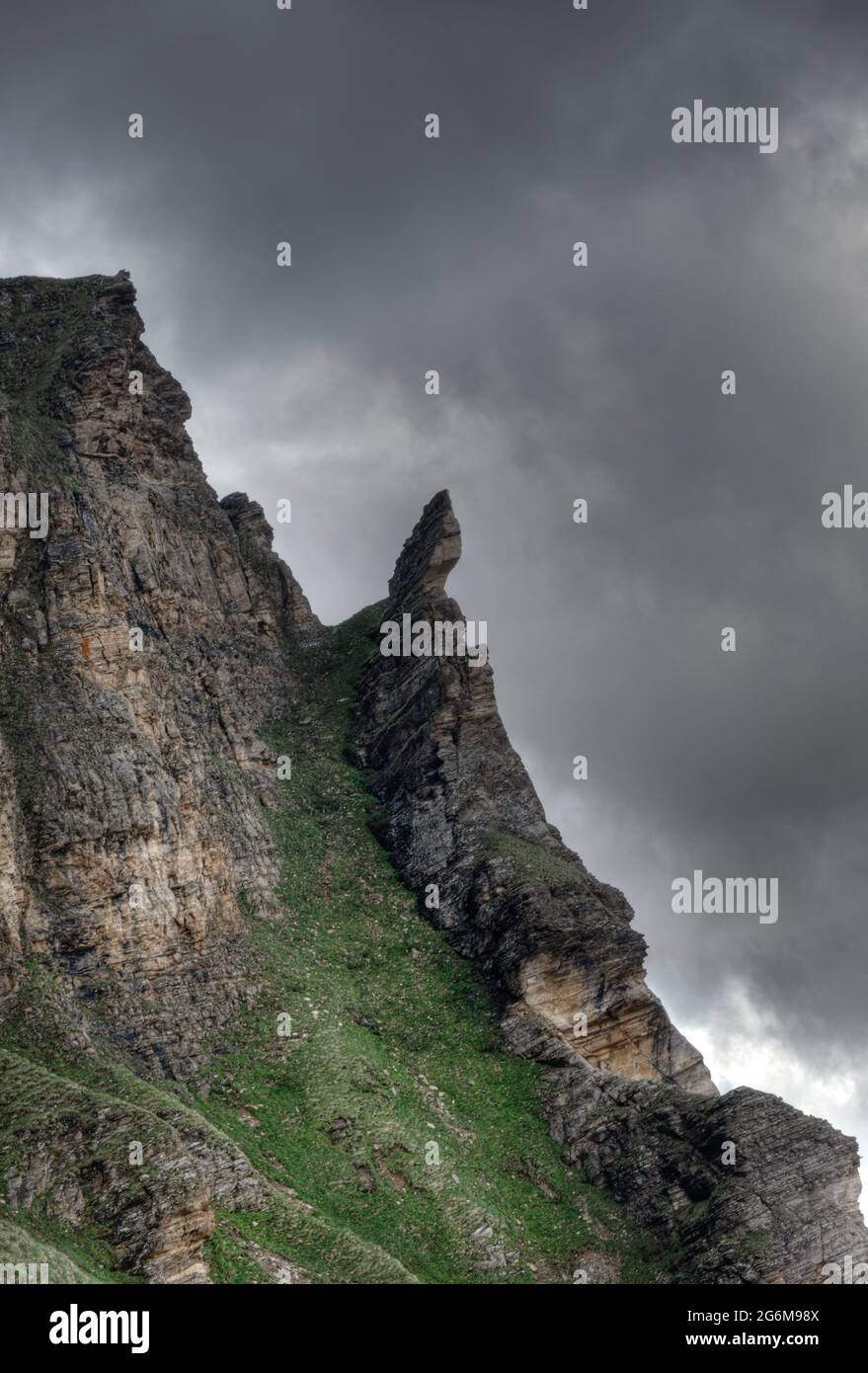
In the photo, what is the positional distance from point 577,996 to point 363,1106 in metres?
17.5

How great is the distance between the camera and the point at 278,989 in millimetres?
62906

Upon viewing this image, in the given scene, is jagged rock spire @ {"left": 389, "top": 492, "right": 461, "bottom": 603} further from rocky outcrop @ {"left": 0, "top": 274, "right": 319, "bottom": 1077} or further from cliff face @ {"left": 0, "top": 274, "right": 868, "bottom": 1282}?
rocky outcrop @ {"left": 0, "top": 274, "right": 319, "bottom": 1077}

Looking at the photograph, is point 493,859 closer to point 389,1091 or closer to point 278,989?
point 278,989

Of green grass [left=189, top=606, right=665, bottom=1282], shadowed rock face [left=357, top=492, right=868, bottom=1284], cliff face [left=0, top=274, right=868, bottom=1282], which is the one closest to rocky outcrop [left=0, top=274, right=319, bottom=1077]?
cliff face [left=0, top=274, right=868, bottom=1282]

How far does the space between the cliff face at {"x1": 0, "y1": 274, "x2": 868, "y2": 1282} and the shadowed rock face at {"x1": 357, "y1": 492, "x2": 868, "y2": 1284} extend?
0.56 feet

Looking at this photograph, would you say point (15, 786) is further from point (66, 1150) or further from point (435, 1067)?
point (435, 1067)

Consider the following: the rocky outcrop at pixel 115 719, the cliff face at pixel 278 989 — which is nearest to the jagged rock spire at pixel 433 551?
the cliff face at pixel 278 989

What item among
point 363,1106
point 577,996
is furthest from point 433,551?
point 363,1106

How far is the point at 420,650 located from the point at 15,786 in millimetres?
40941

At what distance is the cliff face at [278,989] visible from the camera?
47.0 m

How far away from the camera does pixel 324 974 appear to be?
67062mm

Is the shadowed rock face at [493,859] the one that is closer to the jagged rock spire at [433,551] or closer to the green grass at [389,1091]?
the jagged rock spire at [433,551]
